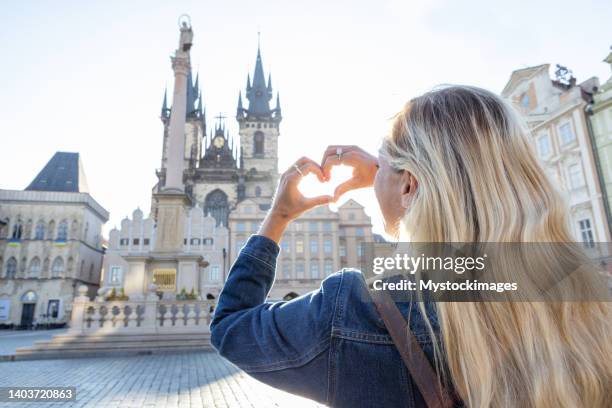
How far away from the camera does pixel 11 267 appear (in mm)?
38531

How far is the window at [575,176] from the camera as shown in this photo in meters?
20.5

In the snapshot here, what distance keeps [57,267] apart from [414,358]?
1767 inches

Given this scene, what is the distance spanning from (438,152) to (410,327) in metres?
0.40

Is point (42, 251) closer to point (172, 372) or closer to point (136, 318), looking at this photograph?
point (136, 318)

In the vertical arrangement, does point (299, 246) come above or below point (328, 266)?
above

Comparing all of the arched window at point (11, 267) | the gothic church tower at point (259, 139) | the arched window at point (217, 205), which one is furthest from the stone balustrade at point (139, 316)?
the gothic church tower at point (259, 139)

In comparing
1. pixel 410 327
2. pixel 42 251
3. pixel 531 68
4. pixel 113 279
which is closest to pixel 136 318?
pixel 410 327

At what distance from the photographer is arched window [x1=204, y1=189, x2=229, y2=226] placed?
5297cm

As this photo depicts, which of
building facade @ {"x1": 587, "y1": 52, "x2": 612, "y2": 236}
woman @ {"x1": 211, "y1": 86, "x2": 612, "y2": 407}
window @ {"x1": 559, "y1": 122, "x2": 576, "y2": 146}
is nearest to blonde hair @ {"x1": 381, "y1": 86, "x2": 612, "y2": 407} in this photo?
woman @ {"x1": 211, "y1": 86, "x2": 612, "y2": 407}

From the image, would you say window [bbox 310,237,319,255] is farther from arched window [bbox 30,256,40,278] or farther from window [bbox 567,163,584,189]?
window [bbox 567,163,584,189]

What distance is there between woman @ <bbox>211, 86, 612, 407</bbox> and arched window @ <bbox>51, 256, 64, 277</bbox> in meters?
44.2

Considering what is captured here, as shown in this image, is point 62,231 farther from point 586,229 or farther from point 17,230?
point 586,229

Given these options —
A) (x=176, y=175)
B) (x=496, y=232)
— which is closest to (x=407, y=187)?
(x=496, y=232)

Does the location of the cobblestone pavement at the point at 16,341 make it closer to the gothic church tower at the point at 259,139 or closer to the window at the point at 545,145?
the window at the point at 545,145
